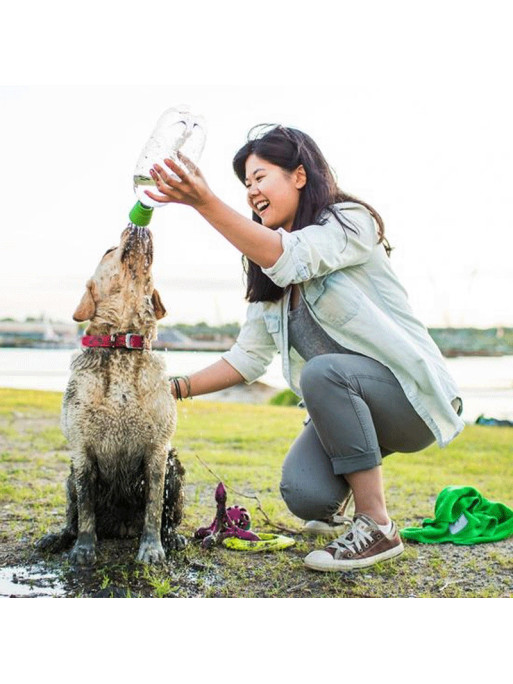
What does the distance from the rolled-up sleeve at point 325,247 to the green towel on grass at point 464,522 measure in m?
A: 1.34

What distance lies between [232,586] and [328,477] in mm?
721

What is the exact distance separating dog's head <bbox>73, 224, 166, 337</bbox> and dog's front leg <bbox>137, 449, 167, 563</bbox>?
520 millimetres

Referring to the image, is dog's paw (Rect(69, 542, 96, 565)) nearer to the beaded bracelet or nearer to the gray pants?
the beaded bracelet

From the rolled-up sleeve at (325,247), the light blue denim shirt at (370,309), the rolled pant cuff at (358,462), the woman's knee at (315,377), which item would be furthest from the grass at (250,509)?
the rolled-up sleeve at (325,247)

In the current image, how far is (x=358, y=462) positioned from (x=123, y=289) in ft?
3.81

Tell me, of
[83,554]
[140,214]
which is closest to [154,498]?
[83,554]

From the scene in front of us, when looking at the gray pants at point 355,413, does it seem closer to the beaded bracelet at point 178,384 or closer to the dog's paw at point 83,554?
the beaded bracelet at point 178,384

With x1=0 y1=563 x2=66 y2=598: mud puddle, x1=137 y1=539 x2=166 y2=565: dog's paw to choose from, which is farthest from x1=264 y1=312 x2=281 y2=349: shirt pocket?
x1=0 y1=563 x2=66 y2=598: mud puddle

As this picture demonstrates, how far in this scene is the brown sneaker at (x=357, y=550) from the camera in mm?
2945

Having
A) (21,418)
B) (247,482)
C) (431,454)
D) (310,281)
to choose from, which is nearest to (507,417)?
(431,454)

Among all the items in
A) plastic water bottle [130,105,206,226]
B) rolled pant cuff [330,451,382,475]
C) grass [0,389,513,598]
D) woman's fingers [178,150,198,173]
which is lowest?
grass [0,389,513,598]

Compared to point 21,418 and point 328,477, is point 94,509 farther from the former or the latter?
point 21,418

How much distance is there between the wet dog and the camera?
3.02 meters

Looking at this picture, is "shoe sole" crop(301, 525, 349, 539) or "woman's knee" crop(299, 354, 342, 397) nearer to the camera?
"woman's knee" crop(299, 354, 342, 397)
